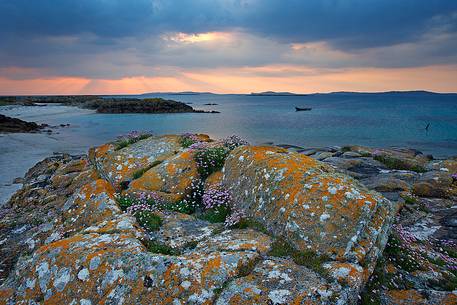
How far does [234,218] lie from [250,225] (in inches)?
17.7

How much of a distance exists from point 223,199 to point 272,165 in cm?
162

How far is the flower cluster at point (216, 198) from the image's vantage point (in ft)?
26.5

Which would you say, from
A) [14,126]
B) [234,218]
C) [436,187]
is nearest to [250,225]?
[234,218]

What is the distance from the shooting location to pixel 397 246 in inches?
259

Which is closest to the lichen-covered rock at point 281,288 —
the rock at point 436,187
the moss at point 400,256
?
the moss at point 400,256

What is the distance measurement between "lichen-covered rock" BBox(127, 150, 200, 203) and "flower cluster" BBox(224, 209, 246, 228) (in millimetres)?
2114

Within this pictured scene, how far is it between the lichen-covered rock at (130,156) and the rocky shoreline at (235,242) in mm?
724

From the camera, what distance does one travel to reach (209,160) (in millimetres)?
9922

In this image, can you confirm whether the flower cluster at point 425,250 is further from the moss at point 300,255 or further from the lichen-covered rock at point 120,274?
the lichen-covered rock at point 120,274

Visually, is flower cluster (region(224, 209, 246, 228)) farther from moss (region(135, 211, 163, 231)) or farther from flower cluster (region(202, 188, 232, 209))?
moss (region(135, 211, 163, 231))

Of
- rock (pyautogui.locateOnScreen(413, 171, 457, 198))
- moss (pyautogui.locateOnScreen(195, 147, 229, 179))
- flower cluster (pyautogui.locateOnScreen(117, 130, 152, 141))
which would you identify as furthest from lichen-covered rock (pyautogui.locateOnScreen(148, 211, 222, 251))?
rock (pyautogui.locateOnScreen(413, 171, 457, 198))

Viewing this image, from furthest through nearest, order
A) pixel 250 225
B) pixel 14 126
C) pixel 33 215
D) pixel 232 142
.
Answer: pixel 14 126
pixel 232 142
pixel 33 215
pixel 250 225

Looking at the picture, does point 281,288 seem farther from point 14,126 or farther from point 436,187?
point 14,126

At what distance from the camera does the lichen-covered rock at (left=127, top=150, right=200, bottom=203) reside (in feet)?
29.6
